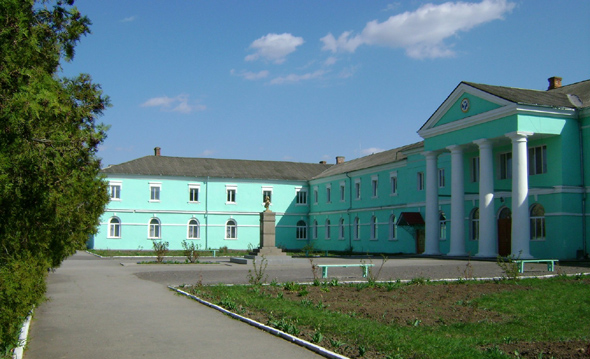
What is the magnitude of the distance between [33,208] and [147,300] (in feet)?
22.4

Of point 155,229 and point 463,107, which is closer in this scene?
point 463,107

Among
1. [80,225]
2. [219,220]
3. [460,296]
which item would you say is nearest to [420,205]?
[219,220]

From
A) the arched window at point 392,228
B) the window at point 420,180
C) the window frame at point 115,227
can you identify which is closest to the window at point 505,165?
the window at point 420,180

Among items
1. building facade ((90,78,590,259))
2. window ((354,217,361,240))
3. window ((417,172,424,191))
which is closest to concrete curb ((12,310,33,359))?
building facade ((90,78,590,259))

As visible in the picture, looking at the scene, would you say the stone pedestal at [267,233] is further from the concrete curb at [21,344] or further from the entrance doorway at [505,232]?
the concrete curb at [21,344]

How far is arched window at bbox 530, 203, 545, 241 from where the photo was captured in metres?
29.8

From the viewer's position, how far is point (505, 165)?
33.3 meters

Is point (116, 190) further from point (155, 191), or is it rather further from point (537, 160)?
point (537, 160)

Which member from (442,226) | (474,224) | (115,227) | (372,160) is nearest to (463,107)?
(474,224)

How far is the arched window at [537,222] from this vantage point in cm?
2981

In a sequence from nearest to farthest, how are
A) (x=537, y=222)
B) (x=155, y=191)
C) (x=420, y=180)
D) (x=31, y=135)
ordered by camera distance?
(x=31, y=135) → (x=537, y=222) → (x=420, y=180) → (x=155, y=191)

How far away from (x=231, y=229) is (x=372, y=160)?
14088 millimetres

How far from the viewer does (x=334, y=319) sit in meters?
9.55

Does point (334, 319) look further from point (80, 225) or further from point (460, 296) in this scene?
point (80, 225)
